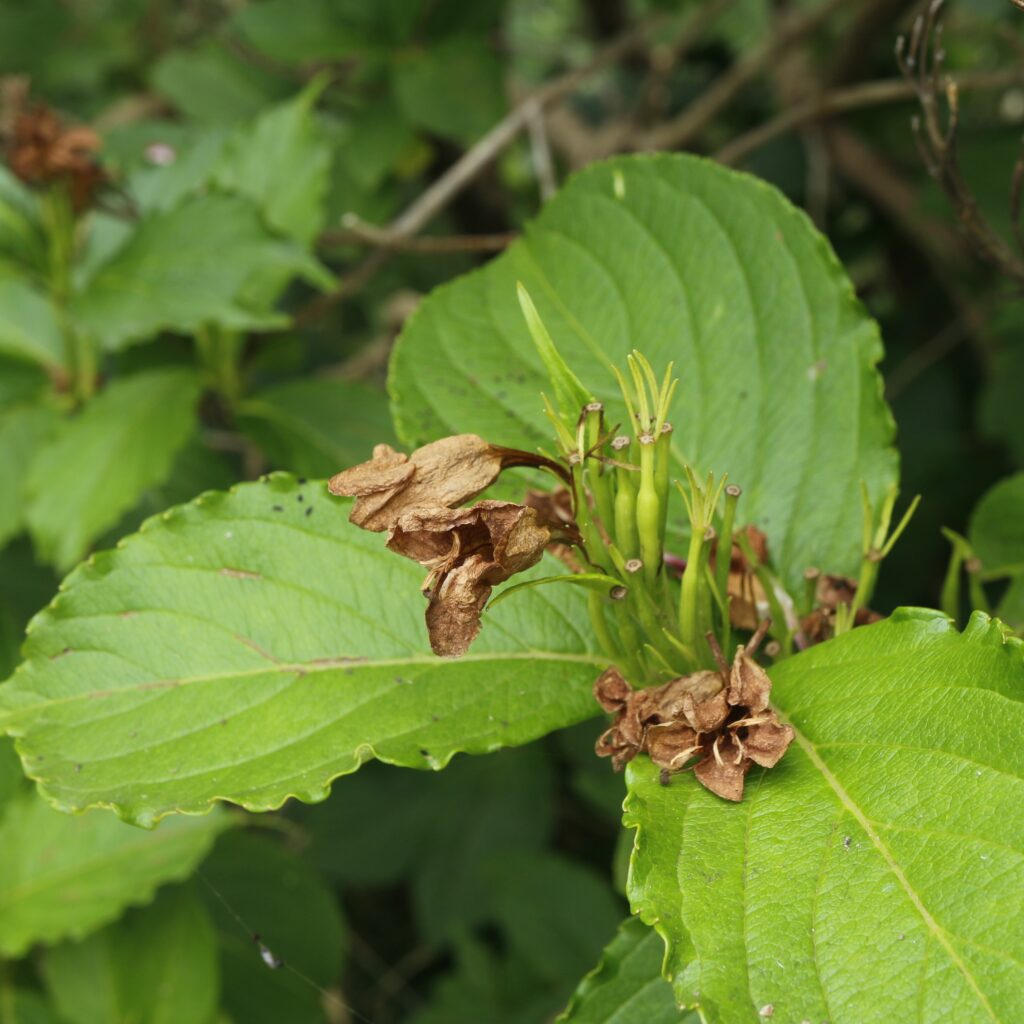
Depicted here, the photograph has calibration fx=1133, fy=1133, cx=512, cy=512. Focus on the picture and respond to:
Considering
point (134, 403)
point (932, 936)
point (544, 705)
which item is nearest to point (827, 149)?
point (134, 403)

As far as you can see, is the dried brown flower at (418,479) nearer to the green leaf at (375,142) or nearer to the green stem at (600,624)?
the green stem at (600,624)

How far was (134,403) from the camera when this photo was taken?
5.34 ft

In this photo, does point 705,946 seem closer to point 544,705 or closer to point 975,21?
point 544,705

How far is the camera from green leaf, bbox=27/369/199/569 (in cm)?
150

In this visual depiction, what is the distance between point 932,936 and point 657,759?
201 mm

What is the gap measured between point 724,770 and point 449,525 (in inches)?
9.6

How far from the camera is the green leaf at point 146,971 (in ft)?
5.13

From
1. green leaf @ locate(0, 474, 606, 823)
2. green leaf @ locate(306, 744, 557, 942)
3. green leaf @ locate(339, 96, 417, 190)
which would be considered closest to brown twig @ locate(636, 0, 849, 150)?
green leaf @ locate(339, 96, 417, 190)

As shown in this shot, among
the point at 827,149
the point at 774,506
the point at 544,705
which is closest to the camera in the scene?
the point at 544,705

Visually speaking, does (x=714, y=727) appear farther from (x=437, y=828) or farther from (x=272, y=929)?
(x=437, y=828)

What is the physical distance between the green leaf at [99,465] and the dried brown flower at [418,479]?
884 mm

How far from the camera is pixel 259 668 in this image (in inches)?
34.1

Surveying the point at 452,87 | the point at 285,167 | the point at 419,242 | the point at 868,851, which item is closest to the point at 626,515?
the point at 868,851

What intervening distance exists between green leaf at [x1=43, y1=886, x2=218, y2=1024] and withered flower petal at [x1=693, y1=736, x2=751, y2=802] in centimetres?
111
